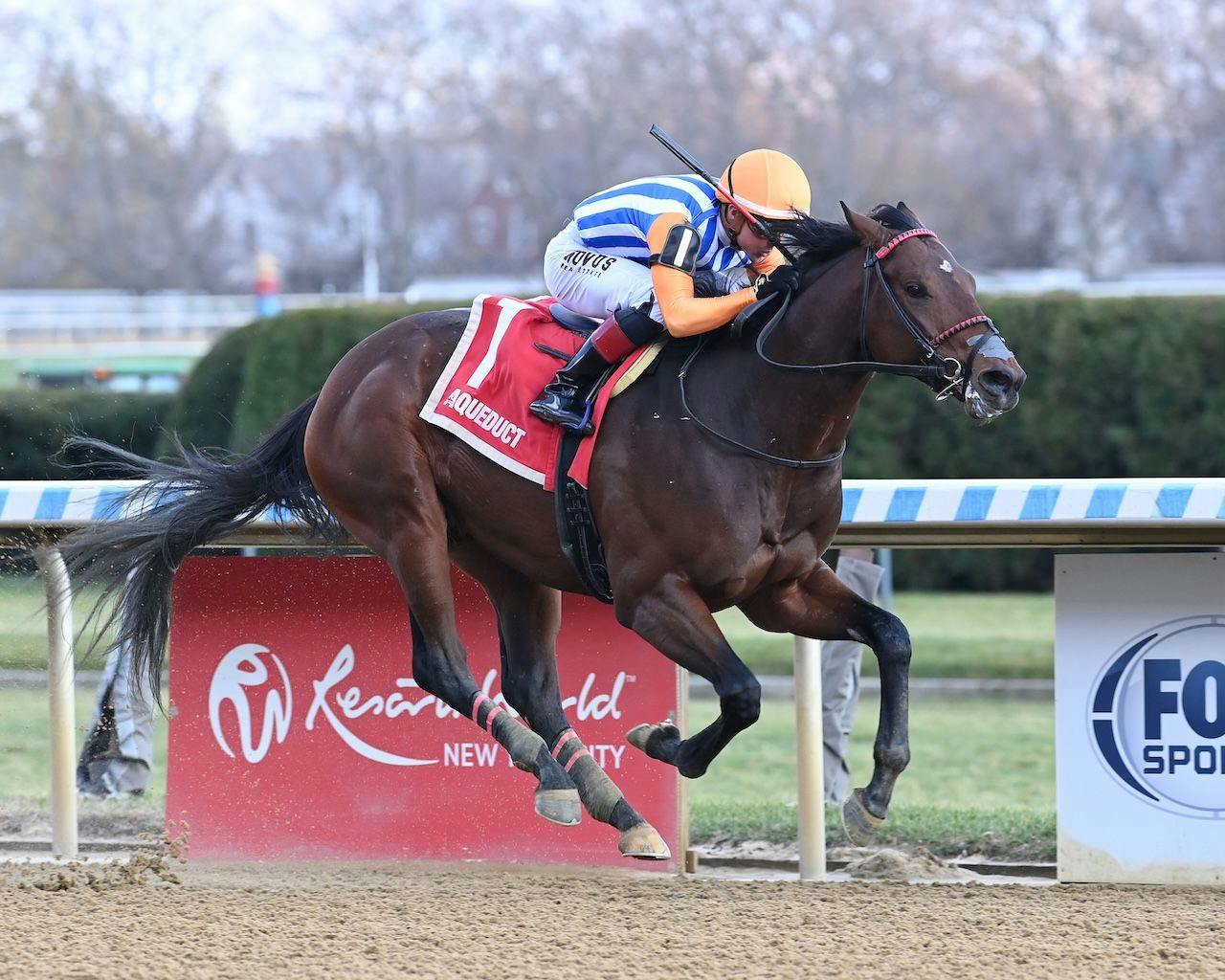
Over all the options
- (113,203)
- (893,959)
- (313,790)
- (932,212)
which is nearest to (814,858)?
(893,959)

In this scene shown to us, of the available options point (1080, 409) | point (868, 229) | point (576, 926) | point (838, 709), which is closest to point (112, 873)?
point (576, 926)

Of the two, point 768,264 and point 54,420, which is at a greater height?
point 54,420

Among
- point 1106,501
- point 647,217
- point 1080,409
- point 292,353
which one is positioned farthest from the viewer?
point 292,353

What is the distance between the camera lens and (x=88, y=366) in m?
23.2

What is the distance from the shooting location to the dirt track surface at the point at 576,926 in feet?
12.4

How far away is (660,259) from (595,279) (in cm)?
35

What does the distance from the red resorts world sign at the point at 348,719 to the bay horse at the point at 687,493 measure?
0.57 metres

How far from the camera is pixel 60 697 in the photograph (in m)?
5.36

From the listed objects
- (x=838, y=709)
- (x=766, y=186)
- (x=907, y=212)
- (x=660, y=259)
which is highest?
(x=766, y=186)

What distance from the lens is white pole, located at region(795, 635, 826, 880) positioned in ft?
16.7

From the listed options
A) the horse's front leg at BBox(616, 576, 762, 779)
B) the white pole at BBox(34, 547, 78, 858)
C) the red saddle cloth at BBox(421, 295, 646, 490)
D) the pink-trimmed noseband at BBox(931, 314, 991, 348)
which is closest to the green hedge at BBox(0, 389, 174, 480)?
the white pole at BBox(34, 547, 78, 858)

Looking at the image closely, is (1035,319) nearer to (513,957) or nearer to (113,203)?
(513,957)

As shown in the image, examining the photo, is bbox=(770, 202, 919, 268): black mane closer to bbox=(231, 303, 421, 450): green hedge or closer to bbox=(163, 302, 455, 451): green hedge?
bbox=(163, 302, 455, 451): green hedge

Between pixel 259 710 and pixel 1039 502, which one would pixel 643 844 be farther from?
pixel 259 710
